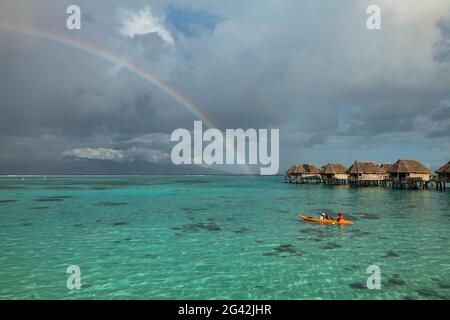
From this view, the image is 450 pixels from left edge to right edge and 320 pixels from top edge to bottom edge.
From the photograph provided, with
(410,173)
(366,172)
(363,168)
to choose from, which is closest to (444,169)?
(410,173)

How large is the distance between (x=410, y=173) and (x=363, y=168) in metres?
10.5

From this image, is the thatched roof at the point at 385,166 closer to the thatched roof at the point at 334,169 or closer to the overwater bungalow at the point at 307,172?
the thatched roof at the point at 334,169

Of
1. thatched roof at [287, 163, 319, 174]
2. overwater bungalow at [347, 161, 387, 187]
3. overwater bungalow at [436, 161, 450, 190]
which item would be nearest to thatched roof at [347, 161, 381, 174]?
overwater bungalow at [347, 161, 387, 187]

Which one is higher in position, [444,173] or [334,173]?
[334,173]

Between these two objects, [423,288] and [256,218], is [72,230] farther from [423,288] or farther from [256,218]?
[423,288]

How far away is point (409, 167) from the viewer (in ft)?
190

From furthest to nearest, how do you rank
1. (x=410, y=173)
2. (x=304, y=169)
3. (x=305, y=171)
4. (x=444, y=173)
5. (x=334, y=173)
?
(x=304, y=169), (x=305, y=171), (x=334, y=173), (x=410, y=173), (x=444, y=173)

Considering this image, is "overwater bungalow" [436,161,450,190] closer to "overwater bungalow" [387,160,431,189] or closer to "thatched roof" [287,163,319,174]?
"overwater bungalow" [387,160,431,189]

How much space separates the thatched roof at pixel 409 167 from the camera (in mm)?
57625

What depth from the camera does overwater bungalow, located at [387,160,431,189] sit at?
187ft

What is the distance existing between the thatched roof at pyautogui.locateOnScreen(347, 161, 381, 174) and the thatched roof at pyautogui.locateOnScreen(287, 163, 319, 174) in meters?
19.2

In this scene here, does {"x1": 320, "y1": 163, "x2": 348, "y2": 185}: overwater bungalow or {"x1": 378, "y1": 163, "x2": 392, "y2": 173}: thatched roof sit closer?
{"x1": 378, "y1": 163, "x2": 392, "y2": 173}: thatched roof

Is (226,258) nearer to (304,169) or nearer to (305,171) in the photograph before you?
(305,171)
